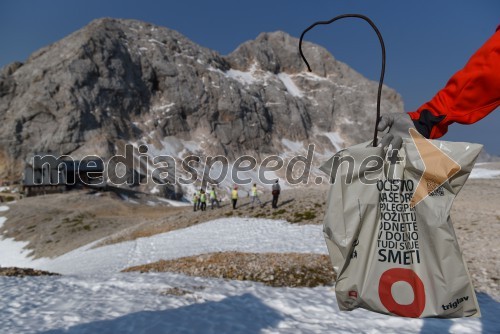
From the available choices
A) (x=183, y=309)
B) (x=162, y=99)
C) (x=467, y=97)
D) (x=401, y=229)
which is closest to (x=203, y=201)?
(x=183, y=309)

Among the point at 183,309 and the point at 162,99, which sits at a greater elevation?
the point at 162,99

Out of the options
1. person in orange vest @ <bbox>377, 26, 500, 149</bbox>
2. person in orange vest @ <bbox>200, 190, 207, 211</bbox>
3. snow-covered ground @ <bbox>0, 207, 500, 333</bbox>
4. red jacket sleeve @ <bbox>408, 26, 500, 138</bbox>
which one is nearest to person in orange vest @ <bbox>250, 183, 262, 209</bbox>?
person in orange vest @ <bbox>200, 190, 207, 211</bbox>

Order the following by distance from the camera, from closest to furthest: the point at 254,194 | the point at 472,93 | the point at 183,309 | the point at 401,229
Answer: the point at 472,93, the point at 401,229, the point at 183,309, the point at 254,194

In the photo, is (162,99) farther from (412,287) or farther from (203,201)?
(412,287)

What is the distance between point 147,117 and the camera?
128 metres

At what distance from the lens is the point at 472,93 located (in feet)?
10.1

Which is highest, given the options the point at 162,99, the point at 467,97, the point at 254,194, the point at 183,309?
the point at 162,99

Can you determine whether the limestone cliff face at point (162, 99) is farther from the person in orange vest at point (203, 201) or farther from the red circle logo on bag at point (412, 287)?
the red circle logo on bag at point (412, 287)

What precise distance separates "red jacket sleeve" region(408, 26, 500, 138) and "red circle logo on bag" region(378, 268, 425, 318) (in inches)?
66.3

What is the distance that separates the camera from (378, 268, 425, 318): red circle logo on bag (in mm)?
3902

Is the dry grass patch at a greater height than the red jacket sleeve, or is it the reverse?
the red jacket sleeve

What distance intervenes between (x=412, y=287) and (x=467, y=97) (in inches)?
83.2

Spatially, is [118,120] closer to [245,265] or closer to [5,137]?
[5,137]

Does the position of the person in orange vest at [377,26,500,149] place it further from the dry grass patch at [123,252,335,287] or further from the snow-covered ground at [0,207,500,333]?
the dry grass patch at [123,252,335,287]
